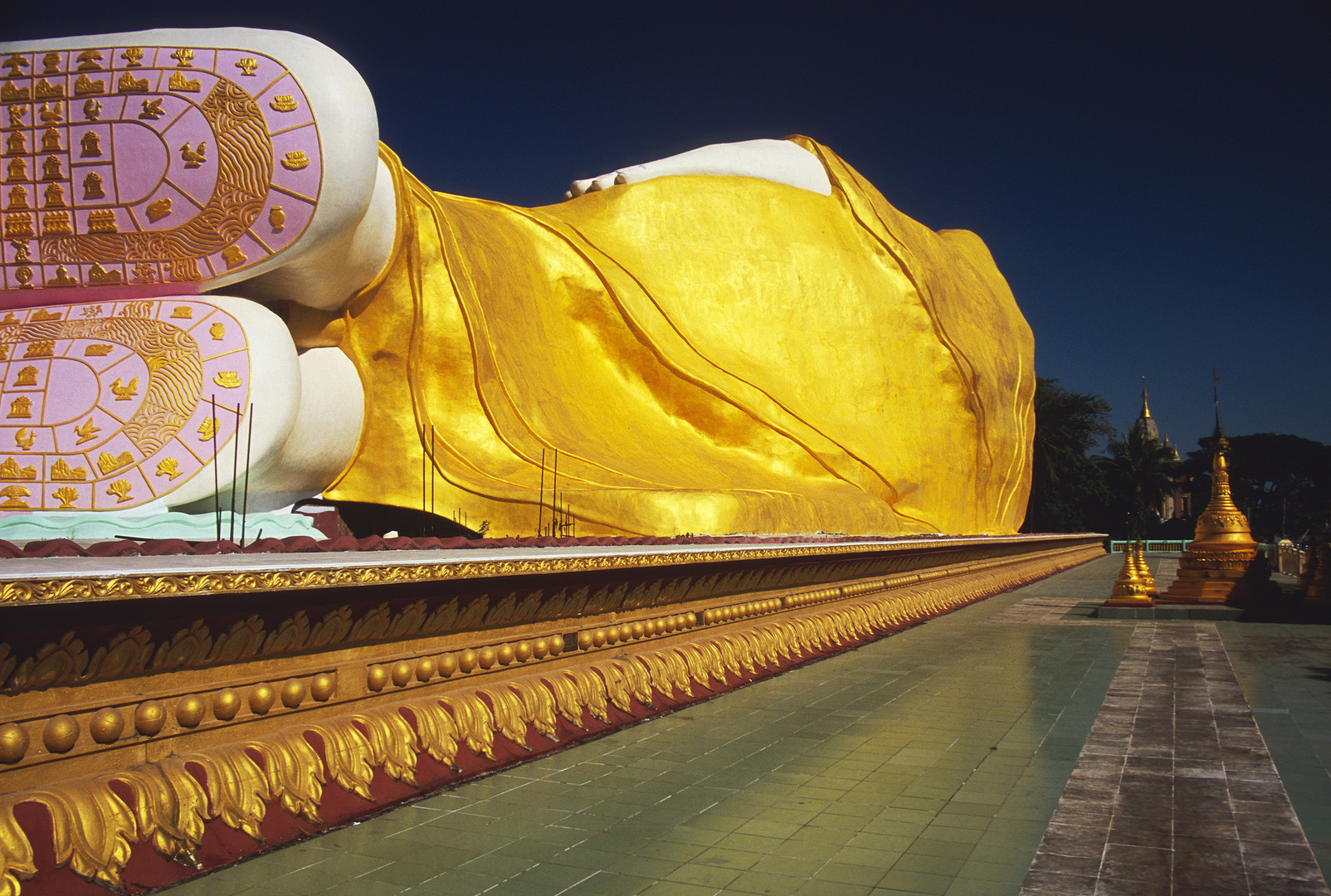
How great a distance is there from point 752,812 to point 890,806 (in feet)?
1.22

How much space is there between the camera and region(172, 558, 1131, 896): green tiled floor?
2121 mm

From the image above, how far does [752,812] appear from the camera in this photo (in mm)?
2654

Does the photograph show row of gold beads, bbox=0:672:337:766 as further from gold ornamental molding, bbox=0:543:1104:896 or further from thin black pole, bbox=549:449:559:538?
thin black pole, bbox=549:449:559:538

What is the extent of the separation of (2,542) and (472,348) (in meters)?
4.11

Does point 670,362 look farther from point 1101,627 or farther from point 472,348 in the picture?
point 1101,627

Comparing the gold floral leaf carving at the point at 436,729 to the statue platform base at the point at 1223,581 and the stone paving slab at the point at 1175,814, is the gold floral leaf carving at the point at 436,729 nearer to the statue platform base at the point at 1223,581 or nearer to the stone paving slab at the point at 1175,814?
the stone paving slab at the point at 1175,814

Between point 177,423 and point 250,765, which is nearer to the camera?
point 250,765

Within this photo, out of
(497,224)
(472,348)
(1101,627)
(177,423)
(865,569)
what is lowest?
(1101,627)

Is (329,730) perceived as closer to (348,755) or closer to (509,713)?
(348,755)

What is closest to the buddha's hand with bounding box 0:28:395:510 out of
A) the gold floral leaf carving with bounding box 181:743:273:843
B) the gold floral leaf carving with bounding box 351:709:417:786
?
the gold floral leaf carving with bounding box 351:709:417:786

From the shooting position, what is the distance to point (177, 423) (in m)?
4.55

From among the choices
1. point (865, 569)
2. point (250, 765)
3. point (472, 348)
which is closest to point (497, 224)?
point (472, 348)

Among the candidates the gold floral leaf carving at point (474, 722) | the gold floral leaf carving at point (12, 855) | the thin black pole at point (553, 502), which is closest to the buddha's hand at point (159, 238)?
the thin black pole at point (553, 502)

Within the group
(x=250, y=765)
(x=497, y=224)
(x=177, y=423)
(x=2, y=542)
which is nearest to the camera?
(x=250, y=765)
